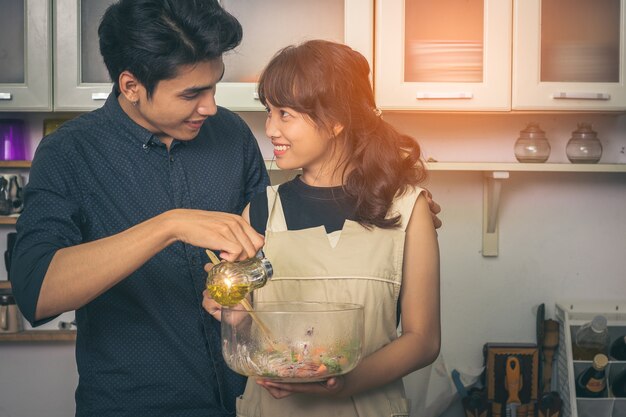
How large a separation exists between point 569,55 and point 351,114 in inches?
46.1

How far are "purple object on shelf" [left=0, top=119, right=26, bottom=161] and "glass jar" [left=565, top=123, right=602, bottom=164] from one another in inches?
70.5

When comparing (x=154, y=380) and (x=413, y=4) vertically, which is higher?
(x=413, y=4)

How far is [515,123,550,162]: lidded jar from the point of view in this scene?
102 inches

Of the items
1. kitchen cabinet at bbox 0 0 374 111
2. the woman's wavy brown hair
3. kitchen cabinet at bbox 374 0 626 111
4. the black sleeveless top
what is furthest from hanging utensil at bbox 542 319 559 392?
the black sleeveless top

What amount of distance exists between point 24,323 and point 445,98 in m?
1.58

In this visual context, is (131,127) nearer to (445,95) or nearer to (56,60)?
(56,60)

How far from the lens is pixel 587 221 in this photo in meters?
2.78

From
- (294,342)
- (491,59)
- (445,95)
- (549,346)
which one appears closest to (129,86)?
(294,342)

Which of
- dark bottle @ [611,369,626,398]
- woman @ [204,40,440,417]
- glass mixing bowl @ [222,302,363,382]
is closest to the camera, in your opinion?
glass mixing bowl @ [222,302,363,382]

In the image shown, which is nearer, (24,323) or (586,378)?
(586,378)

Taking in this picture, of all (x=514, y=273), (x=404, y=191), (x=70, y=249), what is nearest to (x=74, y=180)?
(x=70, y=249)

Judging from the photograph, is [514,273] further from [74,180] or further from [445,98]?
[74,180]

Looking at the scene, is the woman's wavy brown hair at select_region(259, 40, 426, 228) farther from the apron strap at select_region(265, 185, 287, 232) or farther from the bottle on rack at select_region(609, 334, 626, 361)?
the bottle on rack at select_region(609, 334, 626, 361)

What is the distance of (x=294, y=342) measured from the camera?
117 centimetres
